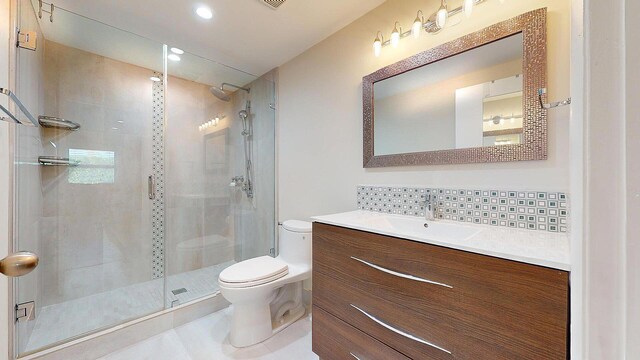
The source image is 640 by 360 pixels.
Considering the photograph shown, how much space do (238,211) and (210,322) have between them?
1124mm

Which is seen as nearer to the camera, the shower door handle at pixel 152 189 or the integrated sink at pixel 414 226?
the integrated sink at pixel 414 226

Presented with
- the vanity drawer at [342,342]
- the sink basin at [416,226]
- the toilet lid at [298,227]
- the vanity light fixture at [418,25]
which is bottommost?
the vanity drawer at [342,342]

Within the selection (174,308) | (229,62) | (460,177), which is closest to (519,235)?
(460,177)

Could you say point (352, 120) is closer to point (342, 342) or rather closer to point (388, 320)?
point (388, 320)

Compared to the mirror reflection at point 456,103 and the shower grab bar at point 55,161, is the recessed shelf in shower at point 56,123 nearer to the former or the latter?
the shower grab bar at point 55,161

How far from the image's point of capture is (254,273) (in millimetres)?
1620

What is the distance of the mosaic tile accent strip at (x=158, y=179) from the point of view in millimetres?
2410

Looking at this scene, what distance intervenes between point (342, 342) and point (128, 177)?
244 centimetres

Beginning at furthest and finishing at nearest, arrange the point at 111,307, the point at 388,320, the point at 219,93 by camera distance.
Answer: the point at 219,93 → the point at 111,307 → the point at 388,320

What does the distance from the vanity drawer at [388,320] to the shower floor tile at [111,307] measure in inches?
54.3

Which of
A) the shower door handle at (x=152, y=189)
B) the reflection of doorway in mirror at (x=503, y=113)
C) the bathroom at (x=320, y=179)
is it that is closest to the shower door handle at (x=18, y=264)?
the bathroom at (x=320, y=179)

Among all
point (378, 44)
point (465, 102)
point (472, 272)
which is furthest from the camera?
point (378, 44)

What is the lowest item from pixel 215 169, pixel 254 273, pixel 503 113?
pixel 254 273

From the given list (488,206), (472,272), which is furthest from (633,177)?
(488,206)
